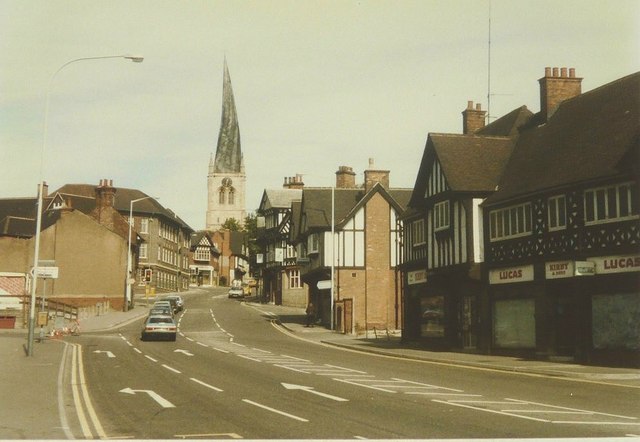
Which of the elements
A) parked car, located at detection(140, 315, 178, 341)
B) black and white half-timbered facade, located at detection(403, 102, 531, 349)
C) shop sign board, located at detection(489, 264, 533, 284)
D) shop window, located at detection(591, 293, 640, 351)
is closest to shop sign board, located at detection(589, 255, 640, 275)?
shop window, located at detection(591, 293, 640, 351)

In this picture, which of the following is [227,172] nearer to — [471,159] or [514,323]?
[471,159]

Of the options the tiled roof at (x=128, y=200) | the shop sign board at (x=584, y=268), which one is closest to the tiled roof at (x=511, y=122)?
the shop sign board at (x=584, y=268)

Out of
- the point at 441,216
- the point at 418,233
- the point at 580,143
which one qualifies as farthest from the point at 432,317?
the point at 580,143

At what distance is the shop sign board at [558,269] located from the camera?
27.6 metres

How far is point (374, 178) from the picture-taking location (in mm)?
57750

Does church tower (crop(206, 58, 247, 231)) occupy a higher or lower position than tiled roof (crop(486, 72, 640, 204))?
higher

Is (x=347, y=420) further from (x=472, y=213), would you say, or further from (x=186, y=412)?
(x=472, y=213)

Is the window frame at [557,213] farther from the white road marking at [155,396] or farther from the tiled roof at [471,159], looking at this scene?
the white road marking at [155,396]

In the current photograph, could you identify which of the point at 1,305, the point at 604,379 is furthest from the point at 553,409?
the point at 1,305

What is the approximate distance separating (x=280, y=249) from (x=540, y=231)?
178 ft

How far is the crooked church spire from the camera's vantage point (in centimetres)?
18500

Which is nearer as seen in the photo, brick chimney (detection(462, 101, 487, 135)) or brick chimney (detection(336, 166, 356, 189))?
brick chimney (detection(462, 101, 487, 135))

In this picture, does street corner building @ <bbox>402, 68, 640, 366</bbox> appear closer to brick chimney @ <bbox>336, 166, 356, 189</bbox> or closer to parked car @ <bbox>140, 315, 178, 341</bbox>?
parked car @ <bbox>140, 315, 178, 341</bbox>

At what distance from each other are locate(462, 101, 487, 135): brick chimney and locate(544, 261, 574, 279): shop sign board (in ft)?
48.6
